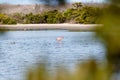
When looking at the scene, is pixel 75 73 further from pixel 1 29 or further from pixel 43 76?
pixel 1 29

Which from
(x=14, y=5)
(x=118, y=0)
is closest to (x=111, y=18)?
(x=118, y=0)

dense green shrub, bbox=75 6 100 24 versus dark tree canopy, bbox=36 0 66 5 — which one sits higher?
dark tree canopy, bbox=36 0 66 5

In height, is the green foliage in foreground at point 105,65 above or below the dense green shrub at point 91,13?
below

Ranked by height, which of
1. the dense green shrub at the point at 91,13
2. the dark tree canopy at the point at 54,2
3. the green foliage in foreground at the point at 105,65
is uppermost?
the dark tree canopy at the point at 54,2

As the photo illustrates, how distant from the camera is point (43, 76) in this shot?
46 centimetres

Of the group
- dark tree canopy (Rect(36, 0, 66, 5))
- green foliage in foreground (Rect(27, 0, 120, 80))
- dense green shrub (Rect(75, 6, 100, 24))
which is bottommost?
green foliage in foreground (Rect(27, 0, 120, 80))

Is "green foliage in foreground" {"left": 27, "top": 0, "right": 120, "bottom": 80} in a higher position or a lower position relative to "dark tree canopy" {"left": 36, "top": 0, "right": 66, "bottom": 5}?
lower

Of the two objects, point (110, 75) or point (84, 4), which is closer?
point (110, 75)

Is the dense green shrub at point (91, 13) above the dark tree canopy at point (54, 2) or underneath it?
underneath

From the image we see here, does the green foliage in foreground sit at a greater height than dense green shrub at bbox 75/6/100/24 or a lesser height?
lesser

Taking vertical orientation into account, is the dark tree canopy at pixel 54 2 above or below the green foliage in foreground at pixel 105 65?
above

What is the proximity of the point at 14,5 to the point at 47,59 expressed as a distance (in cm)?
12

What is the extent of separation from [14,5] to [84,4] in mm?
113

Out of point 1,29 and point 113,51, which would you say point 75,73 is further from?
point 1,29
